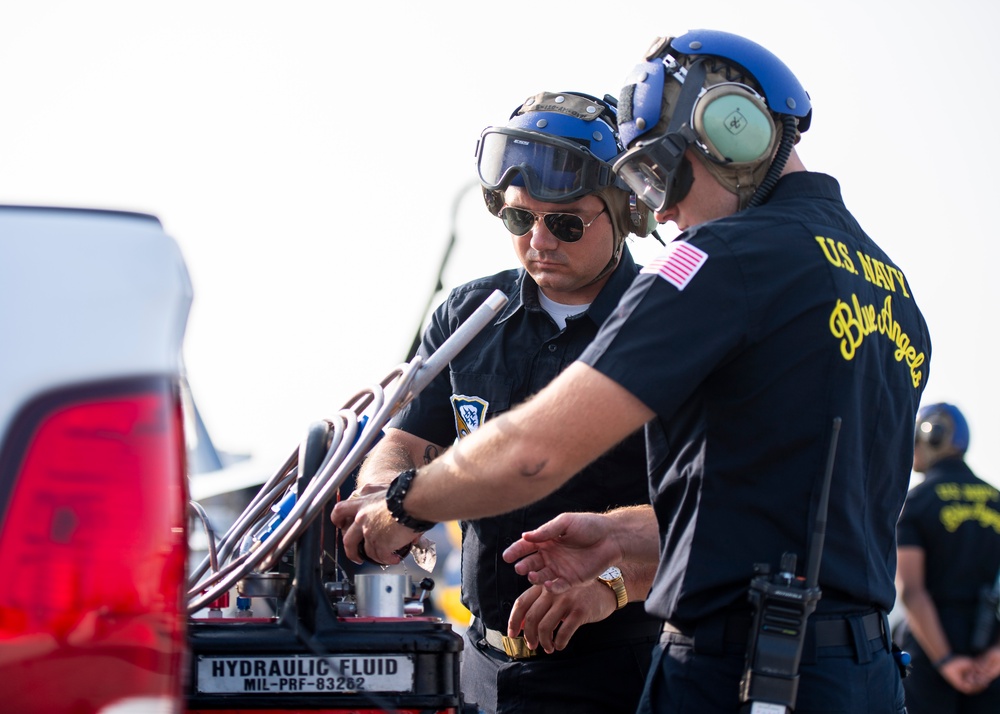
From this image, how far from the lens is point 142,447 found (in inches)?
61.4

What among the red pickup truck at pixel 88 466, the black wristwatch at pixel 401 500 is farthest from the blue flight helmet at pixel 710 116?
the red pickup truck at pixel 88 466

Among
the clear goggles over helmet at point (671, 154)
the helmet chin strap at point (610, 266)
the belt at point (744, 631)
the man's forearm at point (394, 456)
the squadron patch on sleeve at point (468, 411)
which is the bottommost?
the belt at point (744, 631)

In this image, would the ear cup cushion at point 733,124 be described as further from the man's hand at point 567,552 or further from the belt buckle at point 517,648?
the belt buckle at point 517,648

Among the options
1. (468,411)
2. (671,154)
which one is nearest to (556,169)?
(468,411)

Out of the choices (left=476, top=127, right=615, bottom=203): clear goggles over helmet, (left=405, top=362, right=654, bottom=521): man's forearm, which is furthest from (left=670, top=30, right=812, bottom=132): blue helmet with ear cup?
(left=405, top=362, right=654, bottom=521): man's forearm

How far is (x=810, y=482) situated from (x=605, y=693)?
122 cm

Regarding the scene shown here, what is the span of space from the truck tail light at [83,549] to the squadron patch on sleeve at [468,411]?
6.31 feet

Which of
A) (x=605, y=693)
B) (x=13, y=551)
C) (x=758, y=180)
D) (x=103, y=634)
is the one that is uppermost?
(x=758, y=180)

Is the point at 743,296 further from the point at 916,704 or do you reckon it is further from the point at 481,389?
the point at 916,704

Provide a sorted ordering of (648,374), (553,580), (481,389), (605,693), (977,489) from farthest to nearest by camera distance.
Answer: (977,489)
(481,389)
(605,693)
(553,580)
(648,374)

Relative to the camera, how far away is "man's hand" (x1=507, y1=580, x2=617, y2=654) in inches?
116

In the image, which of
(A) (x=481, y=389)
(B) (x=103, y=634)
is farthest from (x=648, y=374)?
(A) (x=481, y=389)

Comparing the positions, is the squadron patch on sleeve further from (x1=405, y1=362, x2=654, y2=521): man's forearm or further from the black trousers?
the black trousers

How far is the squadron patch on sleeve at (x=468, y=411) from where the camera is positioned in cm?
347
